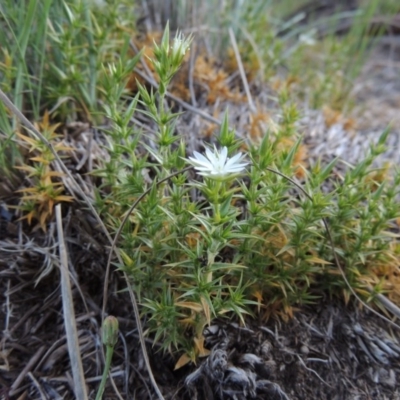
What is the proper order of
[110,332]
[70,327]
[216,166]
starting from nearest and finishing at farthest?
[216,166] < [110,332] < [70,327]

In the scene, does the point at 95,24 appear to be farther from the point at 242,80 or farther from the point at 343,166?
the point at 343,166

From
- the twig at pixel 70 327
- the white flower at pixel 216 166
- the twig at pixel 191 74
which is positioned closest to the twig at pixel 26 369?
the twig at pixel 70 327

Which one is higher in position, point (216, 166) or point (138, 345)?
point (216, 166)

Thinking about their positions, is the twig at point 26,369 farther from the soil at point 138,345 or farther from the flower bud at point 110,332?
the flower bud at point 110,332

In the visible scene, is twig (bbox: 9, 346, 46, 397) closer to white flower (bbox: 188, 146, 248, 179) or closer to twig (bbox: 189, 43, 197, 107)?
white flower (bbox: 188, 146, 248, 179)

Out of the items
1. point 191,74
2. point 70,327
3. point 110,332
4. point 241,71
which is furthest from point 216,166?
point 241,71

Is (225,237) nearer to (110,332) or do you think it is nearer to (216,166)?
(216,166)

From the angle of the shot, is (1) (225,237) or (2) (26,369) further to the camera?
(2) (26,369)

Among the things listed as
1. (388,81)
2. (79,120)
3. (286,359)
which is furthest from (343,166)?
(388,81)

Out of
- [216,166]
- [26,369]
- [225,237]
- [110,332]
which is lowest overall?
[26,369]
